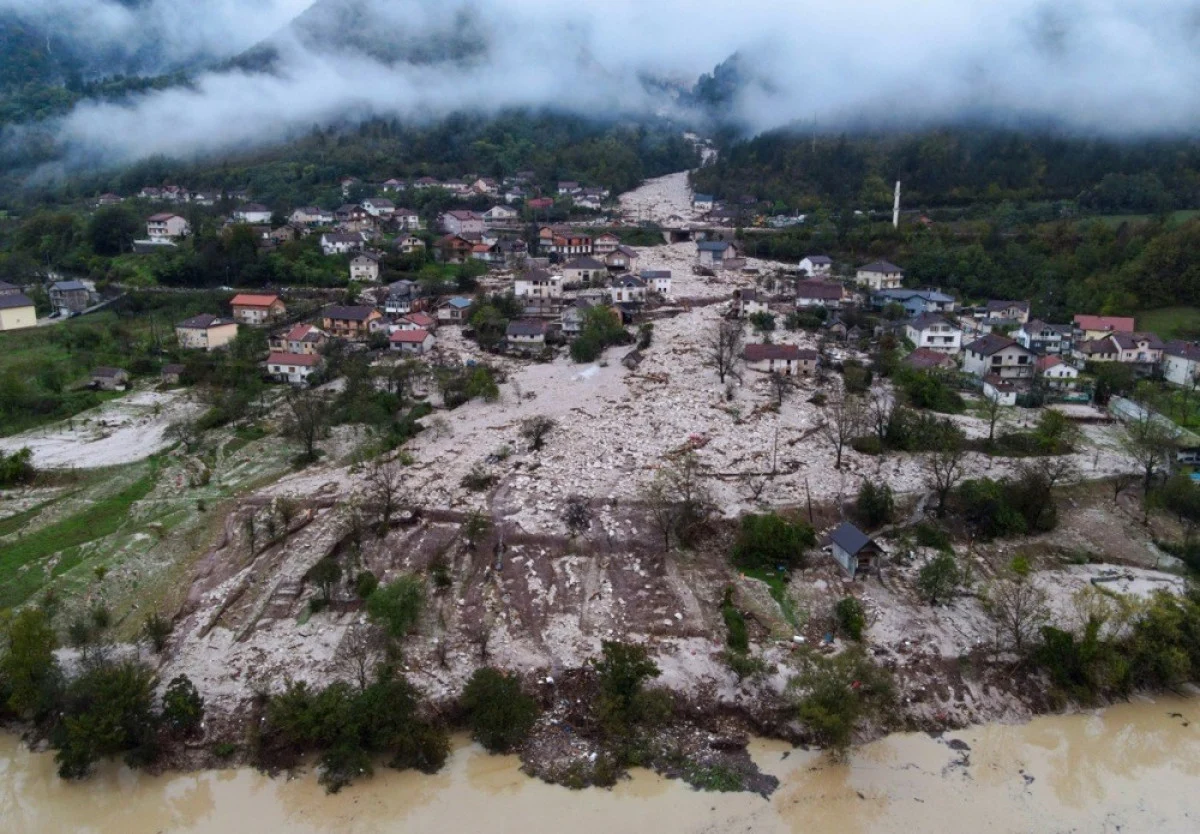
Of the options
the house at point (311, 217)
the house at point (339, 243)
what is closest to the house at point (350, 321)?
the house at point (339, 243)

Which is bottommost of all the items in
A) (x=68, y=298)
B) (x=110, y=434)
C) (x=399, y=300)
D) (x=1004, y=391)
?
(x=110, y=434)

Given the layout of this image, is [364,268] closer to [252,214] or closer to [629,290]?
[629,290]

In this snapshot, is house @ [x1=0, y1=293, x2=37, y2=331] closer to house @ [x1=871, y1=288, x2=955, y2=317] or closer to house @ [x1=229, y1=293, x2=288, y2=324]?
house @ [x1=229, y1=293, x2=288, y2=324]

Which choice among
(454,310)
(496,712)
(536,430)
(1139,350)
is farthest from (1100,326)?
(496,712)

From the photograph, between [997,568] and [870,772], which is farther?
[997,568]

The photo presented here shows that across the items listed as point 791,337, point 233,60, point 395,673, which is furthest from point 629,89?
point 395,673

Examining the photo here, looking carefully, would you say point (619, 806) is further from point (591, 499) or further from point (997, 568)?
point (997, 568)
